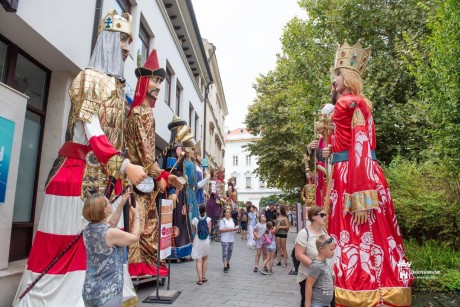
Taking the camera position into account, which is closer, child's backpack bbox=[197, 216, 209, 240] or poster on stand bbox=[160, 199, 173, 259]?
poster on stand bbox=[160, 199, 173, 259]

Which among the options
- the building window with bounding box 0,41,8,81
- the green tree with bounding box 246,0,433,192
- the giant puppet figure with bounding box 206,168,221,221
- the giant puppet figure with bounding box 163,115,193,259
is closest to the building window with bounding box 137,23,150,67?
the giant puppet figure with bounding box 163,115,193,259

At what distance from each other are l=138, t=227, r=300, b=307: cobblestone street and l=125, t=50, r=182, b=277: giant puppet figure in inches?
22.4

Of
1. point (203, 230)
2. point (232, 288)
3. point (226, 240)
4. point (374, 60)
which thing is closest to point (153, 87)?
point (203, 230)

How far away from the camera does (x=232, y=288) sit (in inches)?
254

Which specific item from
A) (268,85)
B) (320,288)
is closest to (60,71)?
(320,288)

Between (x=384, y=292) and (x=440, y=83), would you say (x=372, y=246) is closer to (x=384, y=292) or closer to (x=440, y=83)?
(x=384, y=292)

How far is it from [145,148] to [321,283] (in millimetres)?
2986

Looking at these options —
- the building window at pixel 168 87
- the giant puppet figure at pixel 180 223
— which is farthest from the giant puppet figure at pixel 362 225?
the building window at pixel 168 87

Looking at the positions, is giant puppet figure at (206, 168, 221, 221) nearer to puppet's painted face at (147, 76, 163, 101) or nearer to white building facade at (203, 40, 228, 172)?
white building facade at (203, 40, 228, 172)

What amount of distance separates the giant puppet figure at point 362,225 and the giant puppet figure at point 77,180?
225 cm

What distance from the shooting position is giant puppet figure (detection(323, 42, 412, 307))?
139 inches

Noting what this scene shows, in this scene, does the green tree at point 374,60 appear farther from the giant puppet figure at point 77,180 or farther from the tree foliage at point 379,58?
the giant puppet figure at point 77,180

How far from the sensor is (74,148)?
12.0 ft

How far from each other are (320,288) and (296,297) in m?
2.77
